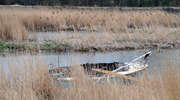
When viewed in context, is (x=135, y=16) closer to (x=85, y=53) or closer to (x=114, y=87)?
(x=85, y=53)

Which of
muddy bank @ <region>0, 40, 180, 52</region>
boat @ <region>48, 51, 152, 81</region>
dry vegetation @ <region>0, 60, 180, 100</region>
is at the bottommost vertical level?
muddy bank @ <region>0, 40, 180, 52</region>

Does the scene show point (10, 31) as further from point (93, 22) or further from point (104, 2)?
point (104, 2)

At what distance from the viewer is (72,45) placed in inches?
506

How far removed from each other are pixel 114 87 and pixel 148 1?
29091 millimetres

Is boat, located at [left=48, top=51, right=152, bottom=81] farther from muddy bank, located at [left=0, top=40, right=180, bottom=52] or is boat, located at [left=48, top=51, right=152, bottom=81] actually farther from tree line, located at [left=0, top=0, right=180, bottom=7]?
tree line, located at [left=0, top=0, right=180, bottom=7]

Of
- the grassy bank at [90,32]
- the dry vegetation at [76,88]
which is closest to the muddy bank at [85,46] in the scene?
the grassy bank at [90,32]

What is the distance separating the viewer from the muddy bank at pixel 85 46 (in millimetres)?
11992

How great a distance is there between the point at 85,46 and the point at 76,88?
27.0 feet

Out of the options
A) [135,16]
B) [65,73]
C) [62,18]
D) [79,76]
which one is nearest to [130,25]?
[135,16]

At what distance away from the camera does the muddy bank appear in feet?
39.3

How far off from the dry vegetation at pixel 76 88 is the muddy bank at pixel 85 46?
6279mm

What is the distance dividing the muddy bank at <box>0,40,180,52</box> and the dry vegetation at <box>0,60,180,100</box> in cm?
628

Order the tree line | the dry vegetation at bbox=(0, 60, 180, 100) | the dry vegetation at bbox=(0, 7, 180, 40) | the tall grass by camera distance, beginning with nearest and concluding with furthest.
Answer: the dry vegetation at bbox=(0, 60, 180, 100), the tall grass, the dry vegetation at bbox=(0, 7, 180, 40), the tree line

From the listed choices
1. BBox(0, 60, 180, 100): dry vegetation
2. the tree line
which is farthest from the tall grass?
the tree line
